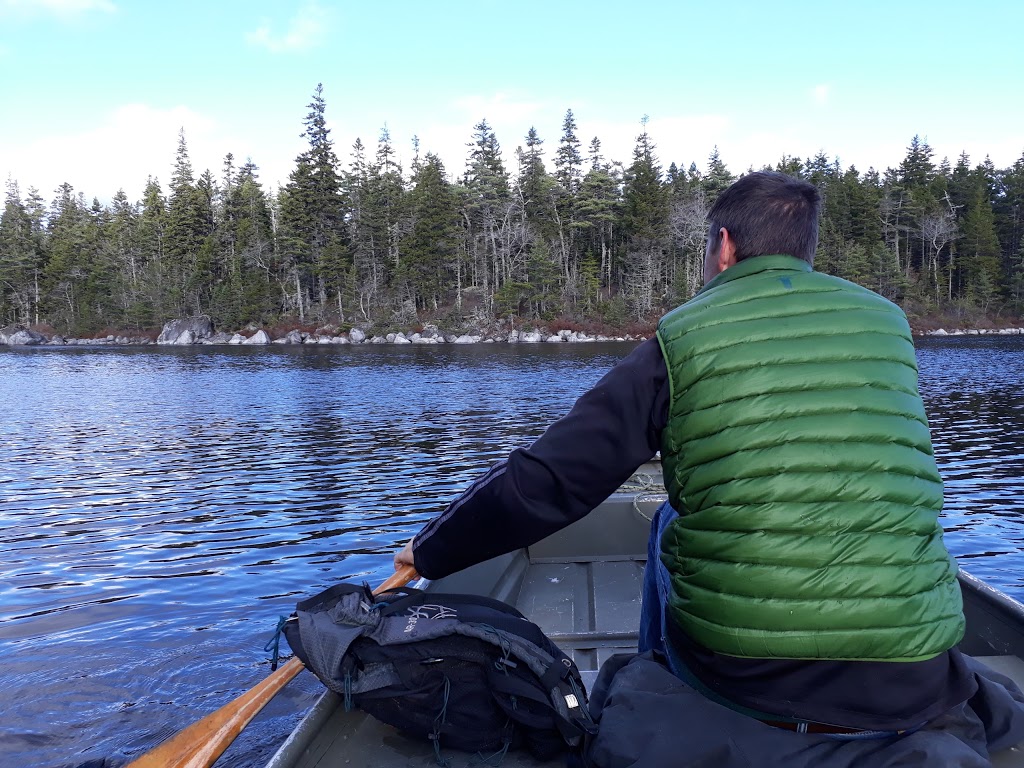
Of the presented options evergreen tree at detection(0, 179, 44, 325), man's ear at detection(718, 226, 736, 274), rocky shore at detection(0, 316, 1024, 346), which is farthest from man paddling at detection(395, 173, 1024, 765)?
evergreen tree at detection(0, 179, 44, 325)

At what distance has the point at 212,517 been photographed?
10469 mm

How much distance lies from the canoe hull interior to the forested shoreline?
58855 millimetres

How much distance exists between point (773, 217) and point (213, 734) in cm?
251

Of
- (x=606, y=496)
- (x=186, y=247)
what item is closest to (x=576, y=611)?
(x=606, y=496)

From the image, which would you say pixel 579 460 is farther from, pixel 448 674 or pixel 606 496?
pixel 448 674

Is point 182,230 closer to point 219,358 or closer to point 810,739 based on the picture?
point 219,358

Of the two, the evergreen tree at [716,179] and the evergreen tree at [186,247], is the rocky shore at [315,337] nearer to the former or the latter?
the evergreen tree at [186,247]

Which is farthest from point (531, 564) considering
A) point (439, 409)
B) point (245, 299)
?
point (245, 299)

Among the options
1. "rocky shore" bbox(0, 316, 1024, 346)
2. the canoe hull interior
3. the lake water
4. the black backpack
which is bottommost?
the lake water

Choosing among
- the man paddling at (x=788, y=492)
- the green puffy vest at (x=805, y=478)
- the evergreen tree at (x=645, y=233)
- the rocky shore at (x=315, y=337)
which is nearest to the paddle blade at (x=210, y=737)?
the man paddling at (x=788, y=492)

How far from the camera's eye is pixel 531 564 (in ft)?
18.6

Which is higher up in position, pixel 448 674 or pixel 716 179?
pixel 716 179

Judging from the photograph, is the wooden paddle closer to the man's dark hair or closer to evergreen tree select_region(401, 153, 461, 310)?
the man's dark hair

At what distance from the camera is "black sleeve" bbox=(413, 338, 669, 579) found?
1.90 metres
